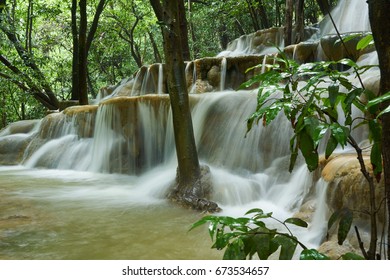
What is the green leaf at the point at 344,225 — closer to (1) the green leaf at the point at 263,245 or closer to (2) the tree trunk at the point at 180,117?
(1) the green leaf at the point at 263,245

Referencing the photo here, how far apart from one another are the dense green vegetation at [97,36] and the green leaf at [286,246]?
9.81 m

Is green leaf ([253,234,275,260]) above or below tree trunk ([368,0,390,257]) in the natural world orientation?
below

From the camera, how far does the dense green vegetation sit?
10586 mm

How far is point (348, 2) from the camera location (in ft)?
38.3

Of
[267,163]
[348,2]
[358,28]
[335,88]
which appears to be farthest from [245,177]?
[348,2]

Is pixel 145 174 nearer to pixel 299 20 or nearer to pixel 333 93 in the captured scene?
pixel 333 93

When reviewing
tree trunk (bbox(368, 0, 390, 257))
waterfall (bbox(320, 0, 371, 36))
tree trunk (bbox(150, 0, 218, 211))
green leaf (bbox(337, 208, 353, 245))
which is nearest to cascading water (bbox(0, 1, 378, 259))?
tree trunk (bbox(150, 0, 218, 211))

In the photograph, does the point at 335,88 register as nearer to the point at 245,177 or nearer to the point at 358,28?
the point at 245,177

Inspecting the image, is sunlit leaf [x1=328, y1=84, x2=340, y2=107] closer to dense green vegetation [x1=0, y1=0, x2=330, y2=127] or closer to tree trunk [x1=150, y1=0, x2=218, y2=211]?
tree trunk [x1=150, y1=0, x2=218, y2=211]

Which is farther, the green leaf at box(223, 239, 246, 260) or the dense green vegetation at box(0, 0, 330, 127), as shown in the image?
the dense green vegetation at box(0, 0, 330, 127)

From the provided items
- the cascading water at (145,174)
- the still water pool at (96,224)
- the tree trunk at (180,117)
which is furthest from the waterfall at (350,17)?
the still water pool at (96,224)

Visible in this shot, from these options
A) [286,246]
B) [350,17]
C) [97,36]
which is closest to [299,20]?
[350,17]

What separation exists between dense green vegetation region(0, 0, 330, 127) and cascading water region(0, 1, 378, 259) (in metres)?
2.87

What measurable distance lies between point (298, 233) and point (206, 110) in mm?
3279
